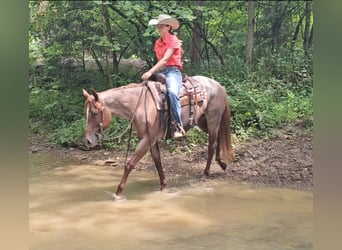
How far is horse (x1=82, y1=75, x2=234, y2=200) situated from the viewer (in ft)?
19.4

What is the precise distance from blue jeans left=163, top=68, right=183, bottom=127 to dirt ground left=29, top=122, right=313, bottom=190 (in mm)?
1296

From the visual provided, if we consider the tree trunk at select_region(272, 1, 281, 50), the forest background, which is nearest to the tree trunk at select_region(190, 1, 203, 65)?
the forest background

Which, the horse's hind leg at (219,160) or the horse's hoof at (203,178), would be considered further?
the horse's hind leg at (219,160)

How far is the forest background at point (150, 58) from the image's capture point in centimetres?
954

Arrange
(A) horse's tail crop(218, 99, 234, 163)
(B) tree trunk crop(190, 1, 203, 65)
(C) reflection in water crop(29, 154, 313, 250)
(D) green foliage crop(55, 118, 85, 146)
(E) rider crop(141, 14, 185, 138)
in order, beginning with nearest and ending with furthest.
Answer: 1. (C) reflection in water crop(29, 154, 313, 250)
2. (E) rider crop(141, 14, 185, 138)
3. (A) horse's tail crop(218, 99, 234, 163)
4. (D) green foliage crop(55, 118, 85, 146)
5. (B) tree trunk crop(190, 1, 203, 65)

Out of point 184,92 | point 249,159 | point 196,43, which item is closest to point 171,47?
point 184,92

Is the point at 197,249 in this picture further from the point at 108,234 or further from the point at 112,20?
the point at 112,20

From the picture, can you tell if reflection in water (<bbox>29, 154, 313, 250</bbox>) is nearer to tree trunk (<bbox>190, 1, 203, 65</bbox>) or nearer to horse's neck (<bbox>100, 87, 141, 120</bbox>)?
horse's neck (<bbox>100, 87, 141, 120</bbox>)

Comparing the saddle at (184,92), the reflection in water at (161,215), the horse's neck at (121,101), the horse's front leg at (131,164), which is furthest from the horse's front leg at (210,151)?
the horse's neck at (121,101)

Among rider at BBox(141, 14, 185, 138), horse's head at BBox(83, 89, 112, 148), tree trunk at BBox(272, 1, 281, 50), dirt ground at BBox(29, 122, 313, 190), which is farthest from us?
tree trunk at BBox(272, 1, 281, 50)

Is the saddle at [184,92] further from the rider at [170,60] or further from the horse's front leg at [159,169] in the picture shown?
the horse's front leg at [159,169]

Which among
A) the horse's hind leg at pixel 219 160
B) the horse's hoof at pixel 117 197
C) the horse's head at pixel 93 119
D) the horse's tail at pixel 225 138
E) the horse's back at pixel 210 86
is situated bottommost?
the horse's hoof at pixel 117 197

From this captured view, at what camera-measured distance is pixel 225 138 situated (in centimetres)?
745

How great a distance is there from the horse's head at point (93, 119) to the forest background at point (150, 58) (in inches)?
119
